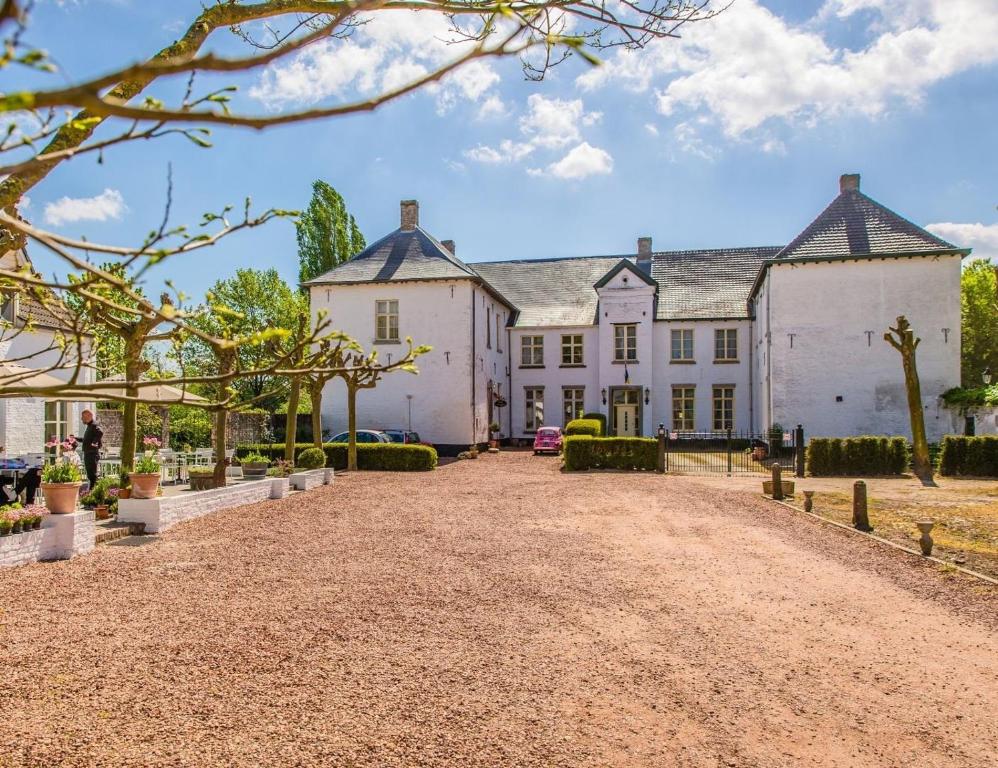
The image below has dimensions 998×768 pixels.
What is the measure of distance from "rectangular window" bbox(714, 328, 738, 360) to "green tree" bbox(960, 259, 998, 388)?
71.0ft

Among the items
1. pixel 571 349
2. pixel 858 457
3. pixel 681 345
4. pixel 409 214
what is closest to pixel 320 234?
pixel 409 214

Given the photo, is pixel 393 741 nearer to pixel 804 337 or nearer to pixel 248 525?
pixel 248 525

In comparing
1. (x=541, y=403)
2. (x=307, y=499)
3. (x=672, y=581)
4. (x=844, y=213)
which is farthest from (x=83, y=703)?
(x=541, y=403)

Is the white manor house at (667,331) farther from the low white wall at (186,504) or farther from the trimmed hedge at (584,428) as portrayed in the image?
the low white wall at (186,504)

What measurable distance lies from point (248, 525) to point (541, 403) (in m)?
25.1

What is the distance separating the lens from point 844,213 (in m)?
27.1

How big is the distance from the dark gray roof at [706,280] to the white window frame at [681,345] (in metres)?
0.70

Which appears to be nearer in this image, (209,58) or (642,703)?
(209,58)

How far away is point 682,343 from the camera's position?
34.0 metres

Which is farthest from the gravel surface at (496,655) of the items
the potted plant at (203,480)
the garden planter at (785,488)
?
the garden planter at (785,488)

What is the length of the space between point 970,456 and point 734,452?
36.3 ft

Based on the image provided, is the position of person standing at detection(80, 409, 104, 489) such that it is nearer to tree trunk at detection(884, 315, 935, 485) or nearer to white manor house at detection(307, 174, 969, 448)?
white manor house at detection(307, 174, 969, 448)

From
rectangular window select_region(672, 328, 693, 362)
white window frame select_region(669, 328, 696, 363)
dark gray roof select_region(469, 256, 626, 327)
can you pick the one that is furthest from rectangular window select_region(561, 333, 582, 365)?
rectangular window select_region(672, 328, 693, 362)

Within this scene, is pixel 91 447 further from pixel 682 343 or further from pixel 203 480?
pixel 682 343
